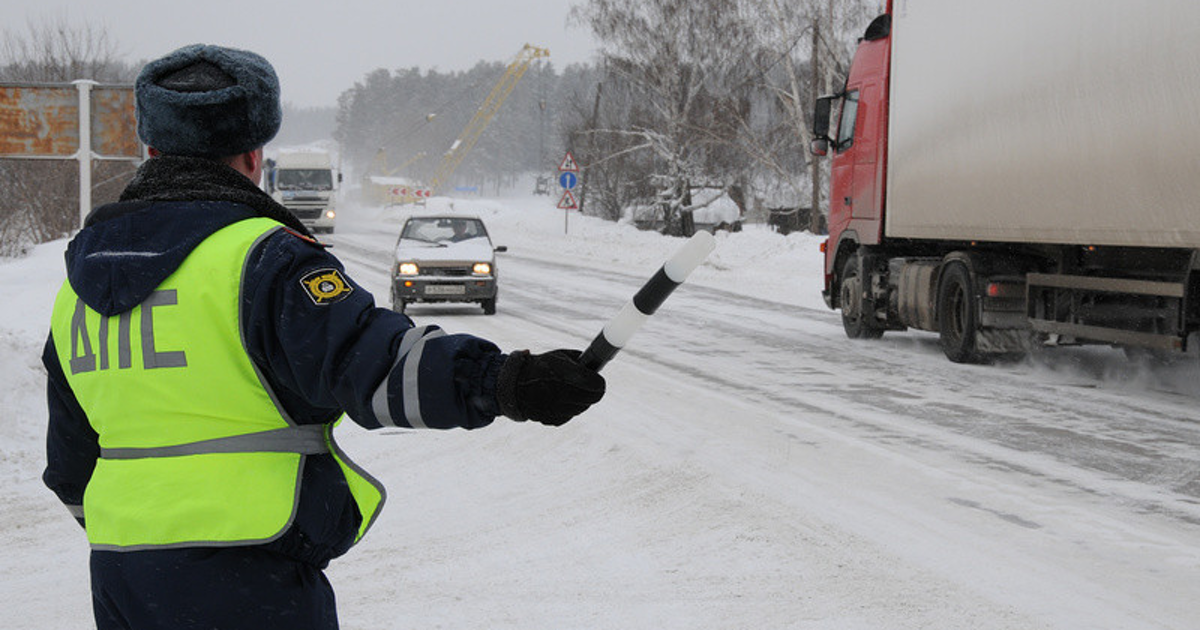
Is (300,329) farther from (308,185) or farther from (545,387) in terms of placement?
(308,185)

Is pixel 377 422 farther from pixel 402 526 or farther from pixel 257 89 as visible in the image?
pixel 402 526

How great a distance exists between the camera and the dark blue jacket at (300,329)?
1.96 m

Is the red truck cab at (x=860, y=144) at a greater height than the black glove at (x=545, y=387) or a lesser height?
greater

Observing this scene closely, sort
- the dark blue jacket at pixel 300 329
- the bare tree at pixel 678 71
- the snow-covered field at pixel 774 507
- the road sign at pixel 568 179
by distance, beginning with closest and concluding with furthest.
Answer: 1. the dark blue jacket at pixel 300 329
2. the snow-covered field at pixel 774 507
3. the road sign at pixel 568 179
4. the bare tree at pixel 678 71

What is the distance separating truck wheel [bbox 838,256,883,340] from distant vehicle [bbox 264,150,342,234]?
33776mm

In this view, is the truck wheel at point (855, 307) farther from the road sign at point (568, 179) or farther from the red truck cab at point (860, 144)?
the road sign at point (568, 179)

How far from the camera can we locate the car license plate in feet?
56.9

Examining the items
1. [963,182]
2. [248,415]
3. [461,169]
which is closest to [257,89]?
[248,415]

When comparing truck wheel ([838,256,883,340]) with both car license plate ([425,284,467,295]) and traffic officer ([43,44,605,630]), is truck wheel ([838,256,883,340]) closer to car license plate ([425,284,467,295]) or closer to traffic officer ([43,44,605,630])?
car license plate ([425,284,467,295])

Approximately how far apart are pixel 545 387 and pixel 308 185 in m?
46.6

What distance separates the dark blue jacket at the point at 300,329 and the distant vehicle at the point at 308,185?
45.1 m

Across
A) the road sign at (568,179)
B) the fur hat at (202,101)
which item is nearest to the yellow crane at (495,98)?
the road sign at (568,179)

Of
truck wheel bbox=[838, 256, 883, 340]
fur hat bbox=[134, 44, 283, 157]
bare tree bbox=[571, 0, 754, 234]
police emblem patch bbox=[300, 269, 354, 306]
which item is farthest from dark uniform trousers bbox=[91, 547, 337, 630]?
bare tree bbox=[571, 0, 754, 234]

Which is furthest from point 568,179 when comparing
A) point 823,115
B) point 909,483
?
point 909,483
